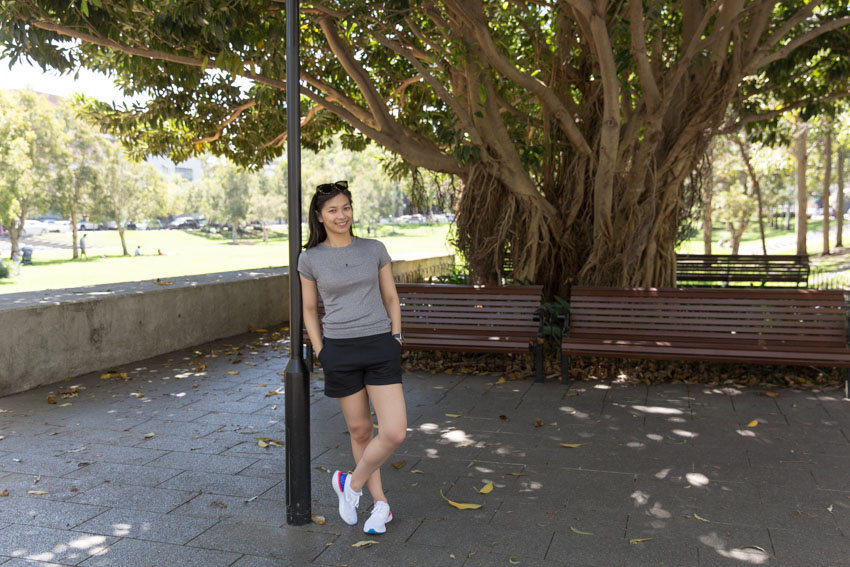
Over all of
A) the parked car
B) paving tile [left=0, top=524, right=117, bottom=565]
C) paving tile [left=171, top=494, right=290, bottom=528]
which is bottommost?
paving tile [left=0, top=524, right=117, bottom=565]

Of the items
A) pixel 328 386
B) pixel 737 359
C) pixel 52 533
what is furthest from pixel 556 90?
pixel 52 533

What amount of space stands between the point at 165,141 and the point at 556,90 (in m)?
6.63

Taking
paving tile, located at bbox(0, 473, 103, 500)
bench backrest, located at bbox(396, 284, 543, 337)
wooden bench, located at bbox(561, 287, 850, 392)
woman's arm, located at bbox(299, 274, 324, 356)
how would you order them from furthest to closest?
bench backrest, located at bbox(396, 284, 543, 337) < wooden bench, located at bbox(561, 287, 850, 392) < paving tile, located at bbox(0, 473, 103, 500) < woman's arm, located at bbox(299, 274, 324, 356)

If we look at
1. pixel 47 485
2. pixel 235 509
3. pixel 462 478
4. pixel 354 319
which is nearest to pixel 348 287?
pixel 354 319

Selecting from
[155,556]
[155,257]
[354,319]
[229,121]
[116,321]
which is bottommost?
[155,556]

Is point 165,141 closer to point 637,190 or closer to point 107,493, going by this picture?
point 637,190

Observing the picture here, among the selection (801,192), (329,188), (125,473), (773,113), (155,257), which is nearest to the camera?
(329,188)

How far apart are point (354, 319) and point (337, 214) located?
1.73ft

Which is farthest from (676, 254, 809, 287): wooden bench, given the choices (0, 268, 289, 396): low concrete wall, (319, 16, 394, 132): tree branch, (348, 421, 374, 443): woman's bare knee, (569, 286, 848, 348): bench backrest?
(348, 421, 374, 443): woman's bare knee

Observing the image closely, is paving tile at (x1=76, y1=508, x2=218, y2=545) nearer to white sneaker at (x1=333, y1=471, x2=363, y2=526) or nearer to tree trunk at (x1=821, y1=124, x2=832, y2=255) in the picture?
white sneaker at (x1=333, y1=471, x2=363, y2=526)

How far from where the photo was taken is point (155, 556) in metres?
3.60

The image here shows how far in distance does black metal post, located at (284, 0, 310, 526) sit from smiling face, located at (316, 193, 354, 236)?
0.65 ft

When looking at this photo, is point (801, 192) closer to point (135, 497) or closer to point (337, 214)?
point (337, 214)

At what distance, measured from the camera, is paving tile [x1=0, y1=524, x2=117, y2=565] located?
359cm
